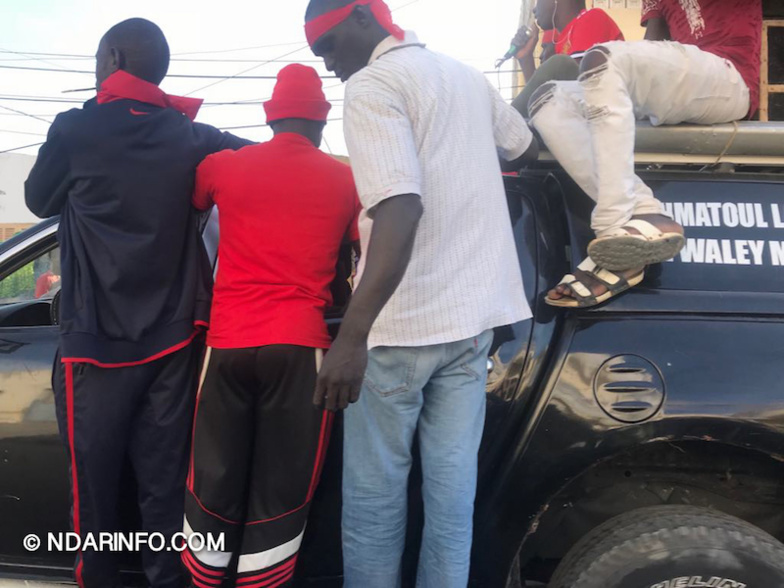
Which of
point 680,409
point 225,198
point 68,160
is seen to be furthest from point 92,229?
point 680,409

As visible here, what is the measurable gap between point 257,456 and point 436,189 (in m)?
0.98

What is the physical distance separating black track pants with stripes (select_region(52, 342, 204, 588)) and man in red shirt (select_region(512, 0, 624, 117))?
1.66 metres

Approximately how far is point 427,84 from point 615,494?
142 centimetres

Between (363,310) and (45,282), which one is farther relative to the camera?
(45,282)

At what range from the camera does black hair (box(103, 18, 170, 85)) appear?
2266mm

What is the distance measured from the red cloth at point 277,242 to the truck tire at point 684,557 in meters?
1.00

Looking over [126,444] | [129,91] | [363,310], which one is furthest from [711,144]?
[126,444]

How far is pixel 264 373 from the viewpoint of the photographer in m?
1.97

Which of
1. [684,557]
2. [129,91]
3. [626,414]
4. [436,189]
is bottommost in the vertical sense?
[684,557]

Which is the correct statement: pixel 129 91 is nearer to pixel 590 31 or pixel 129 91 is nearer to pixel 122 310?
pixel 122 310

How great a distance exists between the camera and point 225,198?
205 cm

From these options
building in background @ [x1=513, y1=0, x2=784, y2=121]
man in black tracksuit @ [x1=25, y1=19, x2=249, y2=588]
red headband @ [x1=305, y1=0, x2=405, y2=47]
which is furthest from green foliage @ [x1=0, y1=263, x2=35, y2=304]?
building in background @ [x1=513, y1=0, x2=784, y2=121]

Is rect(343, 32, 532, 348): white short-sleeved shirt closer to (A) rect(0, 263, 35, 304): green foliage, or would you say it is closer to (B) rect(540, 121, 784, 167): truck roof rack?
(B) rect(540, 121, 784, 167): truck roof rack

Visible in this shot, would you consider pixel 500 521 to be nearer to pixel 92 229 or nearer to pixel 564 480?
pixel 564 480
